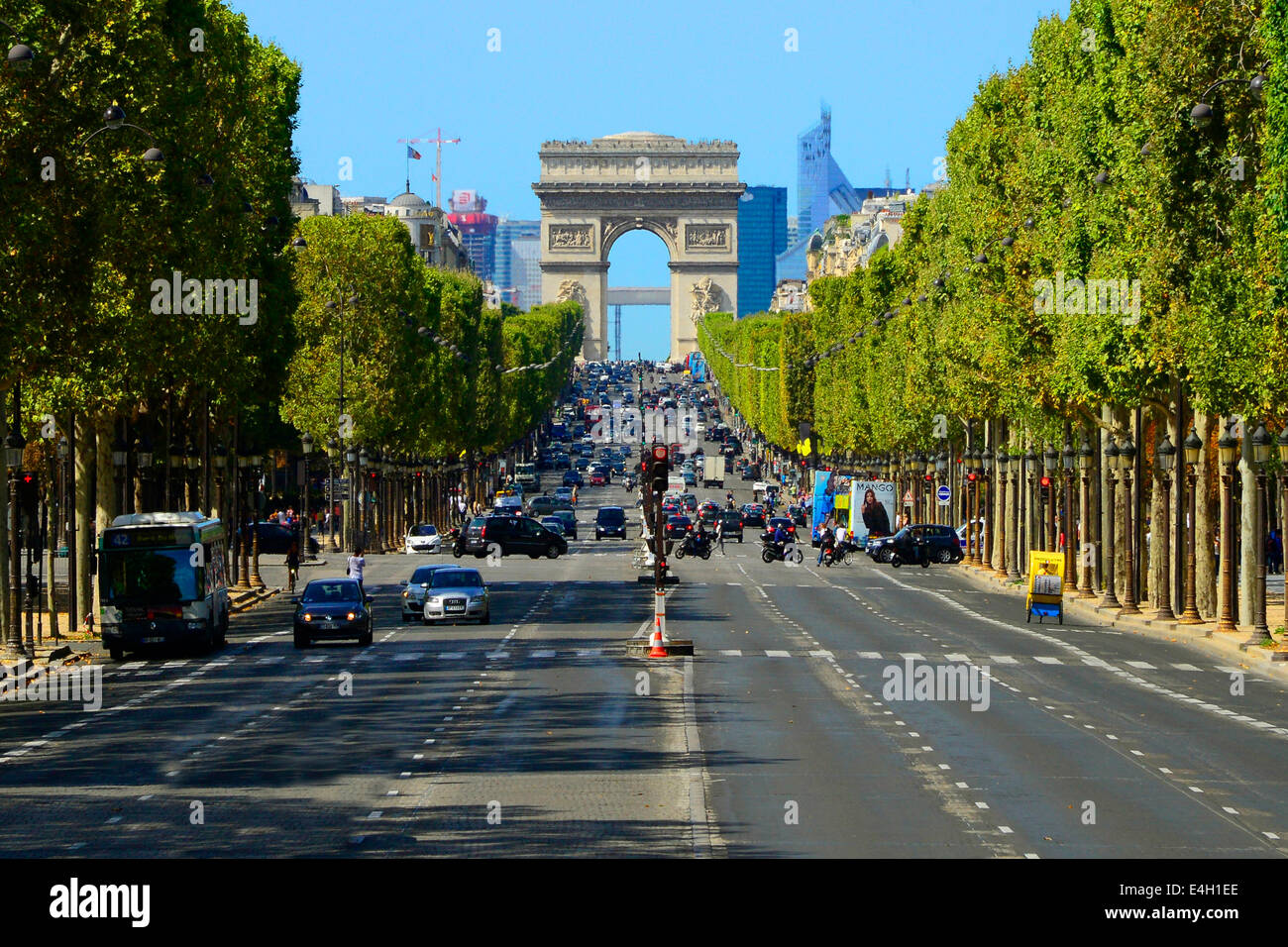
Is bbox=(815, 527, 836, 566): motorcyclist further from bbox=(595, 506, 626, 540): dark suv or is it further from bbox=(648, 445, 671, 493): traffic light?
bbox=(648, 445, 671, 493): traffic light

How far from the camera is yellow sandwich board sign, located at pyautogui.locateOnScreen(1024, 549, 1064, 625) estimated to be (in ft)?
184

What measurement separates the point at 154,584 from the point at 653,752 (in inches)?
799

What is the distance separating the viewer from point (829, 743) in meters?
28.2

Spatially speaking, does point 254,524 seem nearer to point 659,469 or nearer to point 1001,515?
point 1001,515

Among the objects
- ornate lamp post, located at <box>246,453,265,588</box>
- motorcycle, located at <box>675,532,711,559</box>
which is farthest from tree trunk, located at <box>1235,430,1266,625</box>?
motorcycle, located at <box>675,532,711,559</box>

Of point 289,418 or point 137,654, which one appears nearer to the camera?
point 137,654

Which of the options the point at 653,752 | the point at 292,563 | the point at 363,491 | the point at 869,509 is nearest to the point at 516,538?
the point at 363,491

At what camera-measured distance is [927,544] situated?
9156 cm

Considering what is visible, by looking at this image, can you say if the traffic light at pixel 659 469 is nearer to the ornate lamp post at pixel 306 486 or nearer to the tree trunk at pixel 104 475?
the tree trunk at pixel 104 475

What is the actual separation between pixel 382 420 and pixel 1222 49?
54.2 meters

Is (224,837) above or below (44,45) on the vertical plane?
below

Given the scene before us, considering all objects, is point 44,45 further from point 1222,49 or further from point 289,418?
point 289,418

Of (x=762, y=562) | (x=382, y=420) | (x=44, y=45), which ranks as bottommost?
(x=762, y=562)
